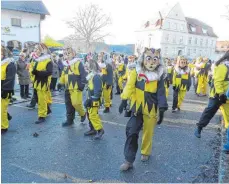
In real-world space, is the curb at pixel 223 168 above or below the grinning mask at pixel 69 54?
below

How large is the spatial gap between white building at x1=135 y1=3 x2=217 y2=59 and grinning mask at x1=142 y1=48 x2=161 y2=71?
1780 inches

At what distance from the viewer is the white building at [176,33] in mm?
52562

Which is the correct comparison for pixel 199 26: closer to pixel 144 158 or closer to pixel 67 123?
pixel 67 123

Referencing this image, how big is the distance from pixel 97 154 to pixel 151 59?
6.35ft

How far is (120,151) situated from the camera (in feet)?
16.2

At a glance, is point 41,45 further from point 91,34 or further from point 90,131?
point 91,34

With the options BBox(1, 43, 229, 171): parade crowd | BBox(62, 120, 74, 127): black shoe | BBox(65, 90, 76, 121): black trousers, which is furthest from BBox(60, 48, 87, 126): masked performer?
BBox(62, 120, 74, 127): black shoe

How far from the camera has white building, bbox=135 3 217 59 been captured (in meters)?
52.6

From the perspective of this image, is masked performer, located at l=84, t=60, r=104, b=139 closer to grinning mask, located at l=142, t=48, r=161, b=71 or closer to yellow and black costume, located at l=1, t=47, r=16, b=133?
grinning mask, located at l=142, t=48, r=161, b=71

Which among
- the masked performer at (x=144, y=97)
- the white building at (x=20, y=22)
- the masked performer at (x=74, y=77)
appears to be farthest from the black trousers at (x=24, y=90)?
the white building at (x=20, y=22)

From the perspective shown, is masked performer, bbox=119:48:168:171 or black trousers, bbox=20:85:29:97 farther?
black trousers, bbox=20:85:29:97

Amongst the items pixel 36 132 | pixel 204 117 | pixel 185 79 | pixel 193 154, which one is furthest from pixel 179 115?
pixel 36 132

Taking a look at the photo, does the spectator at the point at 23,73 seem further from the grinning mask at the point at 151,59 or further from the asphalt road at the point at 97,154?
the grinning mask at the point at 151,59

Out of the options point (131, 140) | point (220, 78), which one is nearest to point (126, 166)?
point (131, 140)
